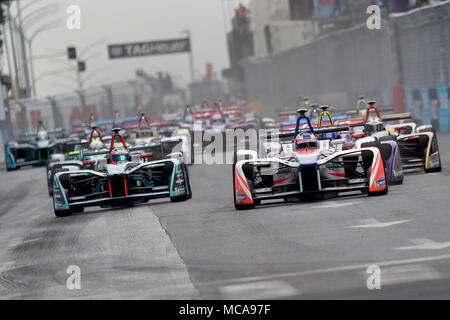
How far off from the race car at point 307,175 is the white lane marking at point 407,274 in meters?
5.78

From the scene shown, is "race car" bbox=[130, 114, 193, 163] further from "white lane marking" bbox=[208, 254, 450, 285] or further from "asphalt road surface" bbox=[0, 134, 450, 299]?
"white lane marking" bbox=[208, 254, 450, 285]

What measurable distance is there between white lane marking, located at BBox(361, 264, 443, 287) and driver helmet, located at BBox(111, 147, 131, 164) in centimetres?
943

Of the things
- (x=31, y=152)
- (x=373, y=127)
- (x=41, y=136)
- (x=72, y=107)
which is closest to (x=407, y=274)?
(x=373, y=127)

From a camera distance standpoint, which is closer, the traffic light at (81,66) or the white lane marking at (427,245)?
the white lane marking at (427,245)

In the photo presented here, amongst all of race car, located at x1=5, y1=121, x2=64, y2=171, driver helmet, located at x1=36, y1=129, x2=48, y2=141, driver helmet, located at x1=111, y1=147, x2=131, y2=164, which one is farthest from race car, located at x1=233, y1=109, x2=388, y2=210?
driver helmet, located at x1=36, y1=129, x2=48, y2=141

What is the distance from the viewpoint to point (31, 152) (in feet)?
114

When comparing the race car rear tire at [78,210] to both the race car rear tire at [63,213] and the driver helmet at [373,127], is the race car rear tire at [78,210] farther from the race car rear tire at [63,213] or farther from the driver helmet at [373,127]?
the driver helmet at [373,127]

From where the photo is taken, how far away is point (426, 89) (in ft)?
115

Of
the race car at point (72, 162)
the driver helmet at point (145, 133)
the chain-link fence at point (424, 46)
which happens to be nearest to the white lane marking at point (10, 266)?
the race car at point (72, 162)

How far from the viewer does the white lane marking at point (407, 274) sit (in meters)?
7.89

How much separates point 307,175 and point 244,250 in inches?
167

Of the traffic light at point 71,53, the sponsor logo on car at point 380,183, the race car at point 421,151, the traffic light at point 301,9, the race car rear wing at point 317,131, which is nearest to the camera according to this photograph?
the sponsor logo on car at point 380,183

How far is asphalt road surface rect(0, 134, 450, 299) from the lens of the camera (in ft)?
26.6

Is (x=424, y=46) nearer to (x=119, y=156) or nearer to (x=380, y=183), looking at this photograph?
(x=119, y=156)
